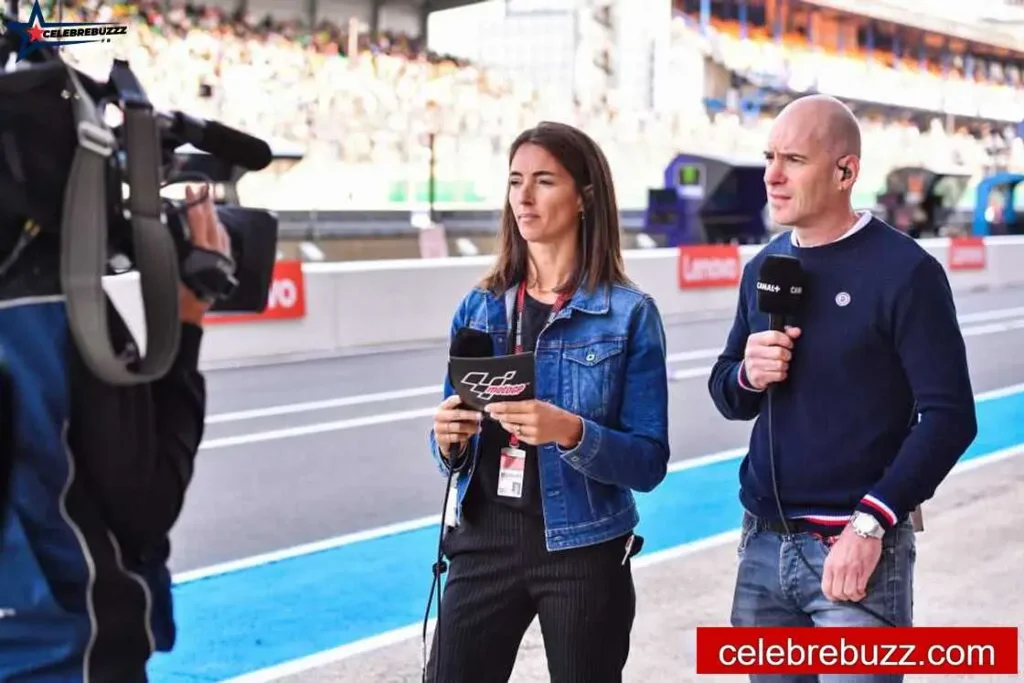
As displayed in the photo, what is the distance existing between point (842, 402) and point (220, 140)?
1490mm

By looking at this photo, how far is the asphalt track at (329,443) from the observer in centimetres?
697

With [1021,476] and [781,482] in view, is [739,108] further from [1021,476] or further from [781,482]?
[781,482]

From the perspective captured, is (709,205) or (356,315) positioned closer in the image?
(356,315)

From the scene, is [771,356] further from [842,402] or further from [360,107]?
[360,107]

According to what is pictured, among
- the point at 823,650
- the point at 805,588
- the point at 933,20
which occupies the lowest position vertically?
the point at 823,650

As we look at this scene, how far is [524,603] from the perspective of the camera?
9.25ft

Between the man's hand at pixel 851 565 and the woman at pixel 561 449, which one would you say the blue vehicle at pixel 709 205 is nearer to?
the woman at pixel 561 449

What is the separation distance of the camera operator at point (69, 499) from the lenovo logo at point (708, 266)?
1636 centimetres

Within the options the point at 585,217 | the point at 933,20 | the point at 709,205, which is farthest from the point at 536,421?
the point at 933,20

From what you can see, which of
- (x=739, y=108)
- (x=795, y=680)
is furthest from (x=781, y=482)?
(x=739, y=108)

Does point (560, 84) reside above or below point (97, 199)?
above

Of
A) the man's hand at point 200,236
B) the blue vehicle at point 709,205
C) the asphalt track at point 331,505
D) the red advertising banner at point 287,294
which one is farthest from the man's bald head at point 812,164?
the blue vehicle at point 709,205

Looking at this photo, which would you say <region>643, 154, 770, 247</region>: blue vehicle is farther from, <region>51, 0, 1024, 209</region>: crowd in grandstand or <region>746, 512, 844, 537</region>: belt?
<region>746, 512, 844, 537</region>: belt

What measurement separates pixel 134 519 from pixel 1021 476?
7.41 metres
